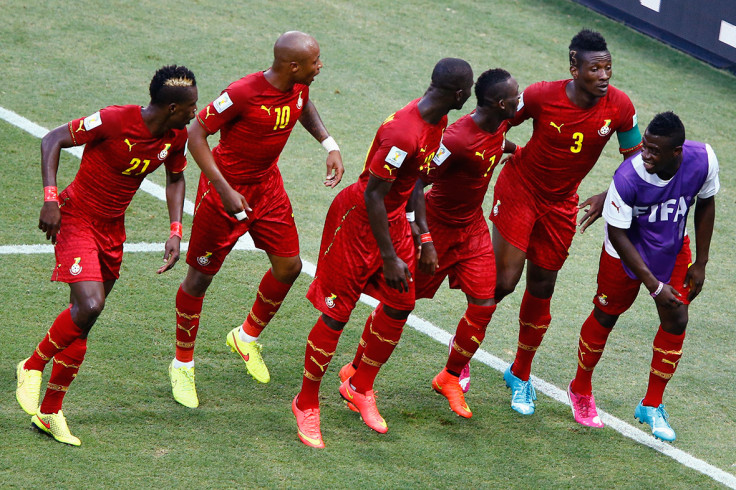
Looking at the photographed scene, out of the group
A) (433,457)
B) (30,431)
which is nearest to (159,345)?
(30,431)

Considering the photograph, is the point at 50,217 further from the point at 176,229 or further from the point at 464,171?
the point at 464,171

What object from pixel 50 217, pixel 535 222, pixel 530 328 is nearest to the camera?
pixel 50 217

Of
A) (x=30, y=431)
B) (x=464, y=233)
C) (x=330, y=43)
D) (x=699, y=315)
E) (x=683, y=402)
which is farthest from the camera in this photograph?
(x=330, y=43)

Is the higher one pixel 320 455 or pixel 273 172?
pixel 273 172

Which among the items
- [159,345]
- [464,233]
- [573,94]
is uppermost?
[573,94]

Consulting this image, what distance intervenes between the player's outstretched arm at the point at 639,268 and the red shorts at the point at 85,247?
311 cm

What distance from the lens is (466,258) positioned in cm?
650

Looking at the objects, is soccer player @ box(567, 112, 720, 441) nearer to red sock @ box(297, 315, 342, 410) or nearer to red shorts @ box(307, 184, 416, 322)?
red shorts @ box(307, 184, 416, 322)

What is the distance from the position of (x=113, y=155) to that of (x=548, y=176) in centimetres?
288

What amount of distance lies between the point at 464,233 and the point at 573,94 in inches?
47.3

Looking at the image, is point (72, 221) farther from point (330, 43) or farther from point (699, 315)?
point (330, 43)

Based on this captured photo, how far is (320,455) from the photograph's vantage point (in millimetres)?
5875

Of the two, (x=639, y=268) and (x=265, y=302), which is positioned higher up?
(x=639, y=268)

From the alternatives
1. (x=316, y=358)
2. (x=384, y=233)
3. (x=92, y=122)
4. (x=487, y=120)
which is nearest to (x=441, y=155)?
(x=487, y=120)
